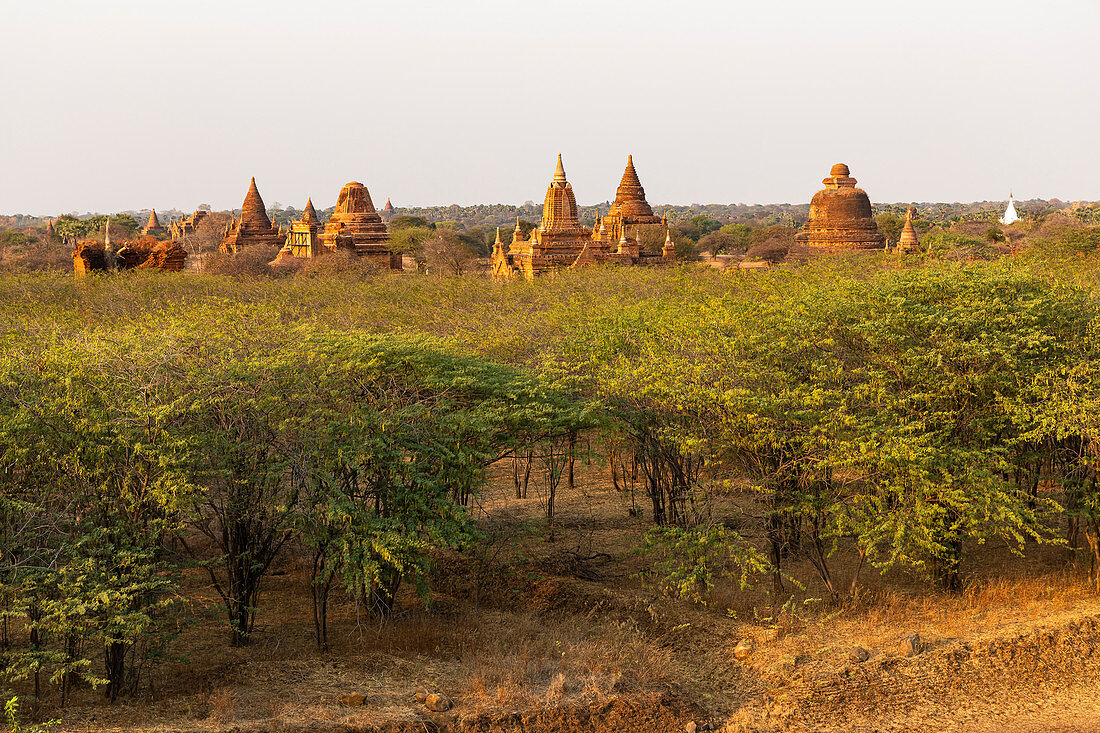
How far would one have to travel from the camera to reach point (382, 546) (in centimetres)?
1277

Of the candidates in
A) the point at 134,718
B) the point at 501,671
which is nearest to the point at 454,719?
the point at 501,671

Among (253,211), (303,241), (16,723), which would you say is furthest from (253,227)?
(16,723)

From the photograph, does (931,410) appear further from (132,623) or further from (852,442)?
(132,623)

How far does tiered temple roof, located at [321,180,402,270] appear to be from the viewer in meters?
63.4

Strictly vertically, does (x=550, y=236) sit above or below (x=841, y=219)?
below

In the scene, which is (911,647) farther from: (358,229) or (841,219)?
(841,219)

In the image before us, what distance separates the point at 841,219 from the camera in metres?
68.3

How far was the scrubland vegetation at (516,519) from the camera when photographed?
12.0 m

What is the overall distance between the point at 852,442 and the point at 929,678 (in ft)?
10.8

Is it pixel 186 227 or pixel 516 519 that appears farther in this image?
pixel 186 227

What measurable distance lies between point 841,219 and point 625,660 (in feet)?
197

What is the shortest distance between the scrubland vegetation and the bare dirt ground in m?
0.06

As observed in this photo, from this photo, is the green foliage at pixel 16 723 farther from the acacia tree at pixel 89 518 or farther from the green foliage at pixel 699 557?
the green foliage at pixel 699 557

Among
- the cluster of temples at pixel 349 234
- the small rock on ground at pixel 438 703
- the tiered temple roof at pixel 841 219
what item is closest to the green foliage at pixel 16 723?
the small rock on ground at pixel 438 703
